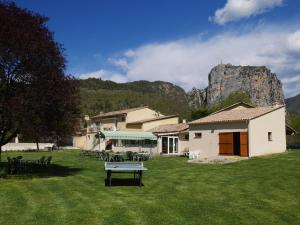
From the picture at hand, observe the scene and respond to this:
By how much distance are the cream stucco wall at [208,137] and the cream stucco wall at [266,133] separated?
1381 millimetres

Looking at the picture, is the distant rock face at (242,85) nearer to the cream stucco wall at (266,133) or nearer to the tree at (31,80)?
the cream stucco wall at (266,133)

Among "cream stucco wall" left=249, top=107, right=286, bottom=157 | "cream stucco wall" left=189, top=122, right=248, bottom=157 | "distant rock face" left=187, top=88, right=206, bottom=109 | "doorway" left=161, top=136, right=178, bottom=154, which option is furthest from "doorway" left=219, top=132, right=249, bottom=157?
"distant rock face" left=187, top=88, right=206, bottom=109

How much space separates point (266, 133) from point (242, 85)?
112 m

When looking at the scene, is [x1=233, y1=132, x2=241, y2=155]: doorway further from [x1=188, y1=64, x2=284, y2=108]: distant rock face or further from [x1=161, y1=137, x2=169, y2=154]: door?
[x1=188, y1=64, x2=284, y2=108]: distant rock face

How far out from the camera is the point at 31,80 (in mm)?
22000

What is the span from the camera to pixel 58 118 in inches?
917

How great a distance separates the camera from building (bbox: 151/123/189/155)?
4678 cm

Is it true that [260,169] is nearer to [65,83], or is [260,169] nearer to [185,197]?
[185,197]

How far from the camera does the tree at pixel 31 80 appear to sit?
20656 millimetres

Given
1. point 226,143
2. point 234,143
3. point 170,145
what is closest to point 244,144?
point 226,143

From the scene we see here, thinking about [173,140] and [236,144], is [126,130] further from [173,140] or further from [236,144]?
[236,144]

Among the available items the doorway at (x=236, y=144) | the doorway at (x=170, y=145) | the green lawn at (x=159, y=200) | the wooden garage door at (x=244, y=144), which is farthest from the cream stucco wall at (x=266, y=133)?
the doorway at (x=170, y=145)

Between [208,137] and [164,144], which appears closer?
[208,137]

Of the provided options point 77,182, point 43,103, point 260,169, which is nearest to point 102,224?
point 77,182
